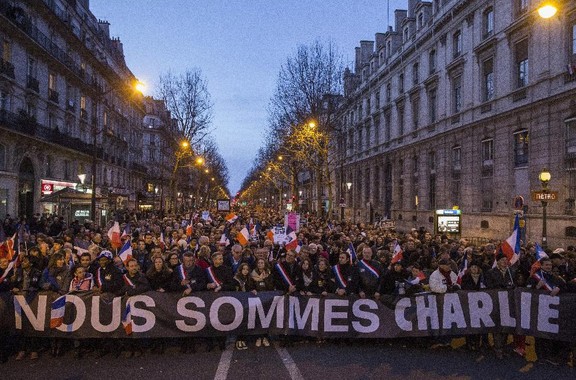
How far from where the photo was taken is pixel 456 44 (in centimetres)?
3300

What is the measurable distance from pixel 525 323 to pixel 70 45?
131ft

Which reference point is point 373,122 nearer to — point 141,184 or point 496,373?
point 141,184

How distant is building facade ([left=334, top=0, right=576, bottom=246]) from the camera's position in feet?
73.9

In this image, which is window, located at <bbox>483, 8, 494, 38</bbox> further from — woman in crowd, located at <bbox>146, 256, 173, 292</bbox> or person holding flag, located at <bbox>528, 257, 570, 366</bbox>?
woman in crowd, located at <bbox>146, 256, 173, 292</bbox>

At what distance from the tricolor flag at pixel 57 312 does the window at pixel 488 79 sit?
1028 inches

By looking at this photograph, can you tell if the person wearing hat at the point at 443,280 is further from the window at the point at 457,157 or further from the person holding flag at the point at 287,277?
the window at the point at 457,157

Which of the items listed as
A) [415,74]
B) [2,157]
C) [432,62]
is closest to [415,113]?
[415,74]

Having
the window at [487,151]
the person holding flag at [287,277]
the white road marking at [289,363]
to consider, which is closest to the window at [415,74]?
the window at [487,151]

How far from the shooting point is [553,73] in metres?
22.8

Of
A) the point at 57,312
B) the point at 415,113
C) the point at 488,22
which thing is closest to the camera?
the point at 57,312

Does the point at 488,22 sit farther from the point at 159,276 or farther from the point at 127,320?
the point at 127,320

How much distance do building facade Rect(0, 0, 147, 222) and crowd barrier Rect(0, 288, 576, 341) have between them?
1600cm

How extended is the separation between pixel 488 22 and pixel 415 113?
11712 millimetres

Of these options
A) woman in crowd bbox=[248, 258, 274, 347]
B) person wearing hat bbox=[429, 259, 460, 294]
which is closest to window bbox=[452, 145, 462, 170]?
person wearing hat bbox=[429, 259, 460, 294]
